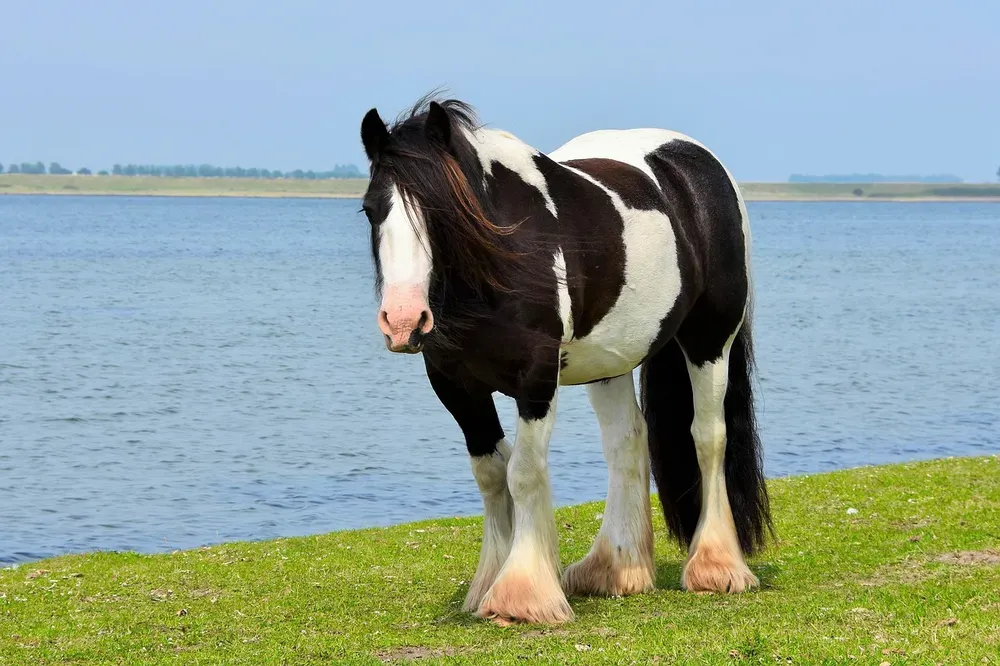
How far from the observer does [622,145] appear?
882 cm

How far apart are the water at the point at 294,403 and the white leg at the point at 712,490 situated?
8.57 meters

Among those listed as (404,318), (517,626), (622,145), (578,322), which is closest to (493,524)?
(517,626)

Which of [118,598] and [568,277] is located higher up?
[568,277]

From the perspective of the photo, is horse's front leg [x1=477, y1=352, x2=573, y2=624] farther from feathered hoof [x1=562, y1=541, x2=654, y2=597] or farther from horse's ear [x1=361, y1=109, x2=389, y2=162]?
horse's ear [x1=361, y1=109, x2=389, y2=162]

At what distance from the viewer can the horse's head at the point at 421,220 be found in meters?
6.47

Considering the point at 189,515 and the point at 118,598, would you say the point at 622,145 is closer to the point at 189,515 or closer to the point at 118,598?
the point at 118,598

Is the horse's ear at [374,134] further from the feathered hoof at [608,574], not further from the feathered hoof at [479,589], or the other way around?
the feathered hoof at [608,574]

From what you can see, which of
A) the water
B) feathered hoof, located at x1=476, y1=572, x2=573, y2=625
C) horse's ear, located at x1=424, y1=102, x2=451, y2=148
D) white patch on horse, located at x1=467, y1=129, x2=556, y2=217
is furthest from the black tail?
the water

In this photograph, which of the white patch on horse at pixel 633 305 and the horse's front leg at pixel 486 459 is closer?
the horse's front leg at pixel 486 459

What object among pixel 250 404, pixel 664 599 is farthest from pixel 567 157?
pixel 250 404

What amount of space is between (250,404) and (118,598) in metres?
20.5

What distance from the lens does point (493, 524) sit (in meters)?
7.94

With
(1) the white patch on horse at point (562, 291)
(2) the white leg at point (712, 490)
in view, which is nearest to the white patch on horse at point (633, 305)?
(1) the white patch on horse at point (562, 291)

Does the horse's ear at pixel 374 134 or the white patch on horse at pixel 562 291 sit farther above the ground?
the horse's ear at pixel 374 134
